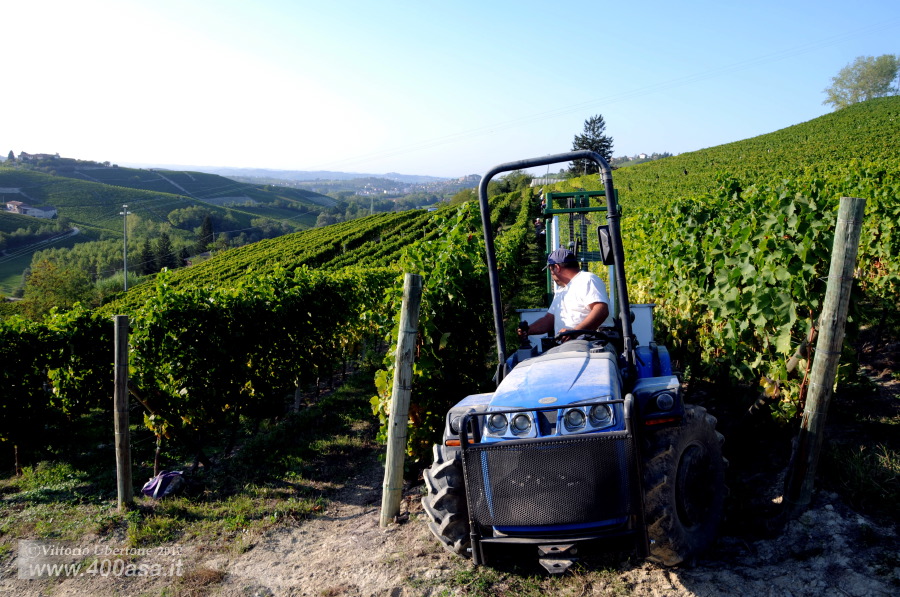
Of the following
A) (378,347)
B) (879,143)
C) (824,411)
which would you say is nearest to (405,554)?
(824,411)

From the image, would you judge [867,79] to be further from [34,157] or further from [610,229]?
[34,157]

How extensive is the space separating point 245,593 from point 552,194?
15.8 feet

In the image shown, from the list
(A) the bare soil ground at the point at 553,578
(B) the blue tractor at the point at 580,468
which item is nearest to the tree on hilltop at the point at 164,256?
(A) the bare soil ground at the point at 553,578

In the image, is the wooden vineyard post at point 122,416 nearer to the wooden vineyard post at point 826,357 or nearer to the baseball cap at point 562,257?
the baseball cap at point 562,257

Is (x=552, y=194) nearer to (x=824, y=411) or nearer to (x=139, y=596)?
(x=824, y=411)

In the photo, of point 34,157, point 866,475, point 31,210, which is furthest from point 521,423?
point 34,157

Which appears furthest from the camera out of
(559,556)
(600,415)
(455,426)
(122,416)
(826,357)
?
(122,416)

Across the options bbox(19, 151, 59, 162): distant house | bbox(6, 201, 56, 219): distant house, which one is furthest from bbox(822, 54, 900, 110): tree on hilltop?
bbox(19, 151, 59, 162): distant house

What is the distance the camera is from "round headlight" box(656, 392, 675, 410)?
3203mm

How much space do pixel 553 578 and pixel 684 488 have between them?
3.12 feet

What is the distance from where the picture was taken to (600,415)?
9.94 feet

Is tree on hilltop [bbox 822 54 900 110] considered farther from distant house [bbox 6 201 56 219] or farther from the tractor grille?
distant house [bbox 6 201 56 219]

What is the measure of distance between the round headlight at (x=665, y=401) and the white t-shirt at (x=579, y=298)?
3.53 feet

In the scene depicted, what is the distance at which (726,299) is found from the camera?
18.1 feet
